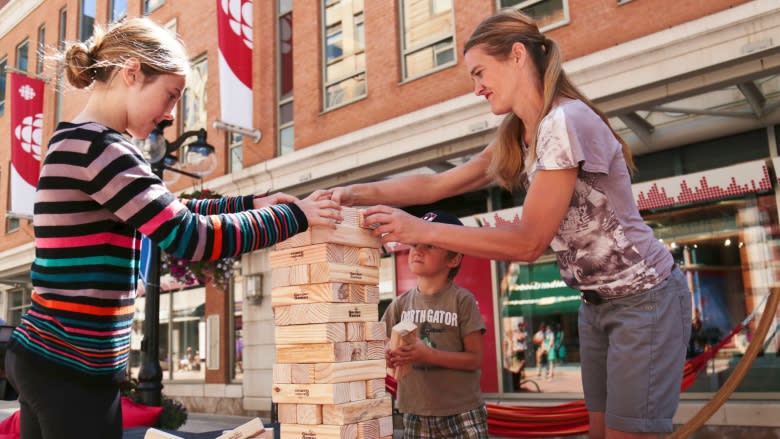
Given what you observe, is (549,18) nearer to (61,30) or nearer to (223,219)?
(223,219)

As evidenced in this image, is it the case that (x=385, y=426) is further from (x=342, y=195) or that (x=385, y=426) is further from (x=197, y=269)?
(x=197, y=269)

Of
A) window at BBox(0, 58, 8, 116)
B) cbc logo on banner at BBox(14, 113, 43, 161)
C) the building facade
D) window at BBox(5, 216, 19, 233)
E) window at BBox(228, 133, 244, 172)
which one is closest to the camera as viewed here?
the building facade

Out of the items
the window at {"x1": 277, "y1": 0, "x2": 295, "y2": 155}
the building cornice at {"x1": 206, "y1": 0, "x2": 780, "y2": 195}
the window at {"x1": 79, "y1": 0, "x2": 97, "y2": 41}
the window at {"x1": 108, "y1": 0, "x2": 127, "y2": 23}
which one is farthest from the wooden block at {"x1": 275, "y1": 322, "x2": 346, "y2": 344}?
the window at {"x1": 79, "y1": 0, "x2": 97, "y2": 41}

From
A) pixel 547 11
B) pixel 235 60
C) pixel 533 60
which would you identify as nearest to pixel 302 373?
pixel 533 60

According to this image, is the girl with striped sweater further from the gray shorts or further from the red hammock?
the red hammock

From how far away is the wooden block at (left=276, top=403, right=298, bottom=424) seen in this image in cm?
230

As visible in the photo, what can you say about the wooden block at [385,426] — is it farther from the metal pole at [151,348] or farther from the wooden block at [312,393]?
the metal pole at [151,348]

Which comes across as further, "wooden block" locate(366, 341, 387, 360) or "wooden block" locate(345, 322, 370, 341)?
"wooden block" locate(366, 341, 387, 360)

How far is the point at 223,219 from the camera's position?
2061mm

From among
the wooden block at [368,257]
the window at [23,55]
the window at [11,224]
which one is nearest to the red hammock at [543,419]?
the wooden block at [368,257]

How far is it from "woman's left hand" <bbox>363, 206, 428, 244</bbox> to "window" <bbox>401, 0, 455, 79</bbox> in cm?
830

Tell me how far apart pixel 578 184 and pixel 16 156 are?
18.3 metres

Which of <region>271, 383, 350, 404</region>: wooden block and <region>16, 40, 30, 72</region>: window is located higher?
<region>16, 40, 30, 72</region>: window

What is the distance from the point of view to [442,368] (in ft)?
11.9
